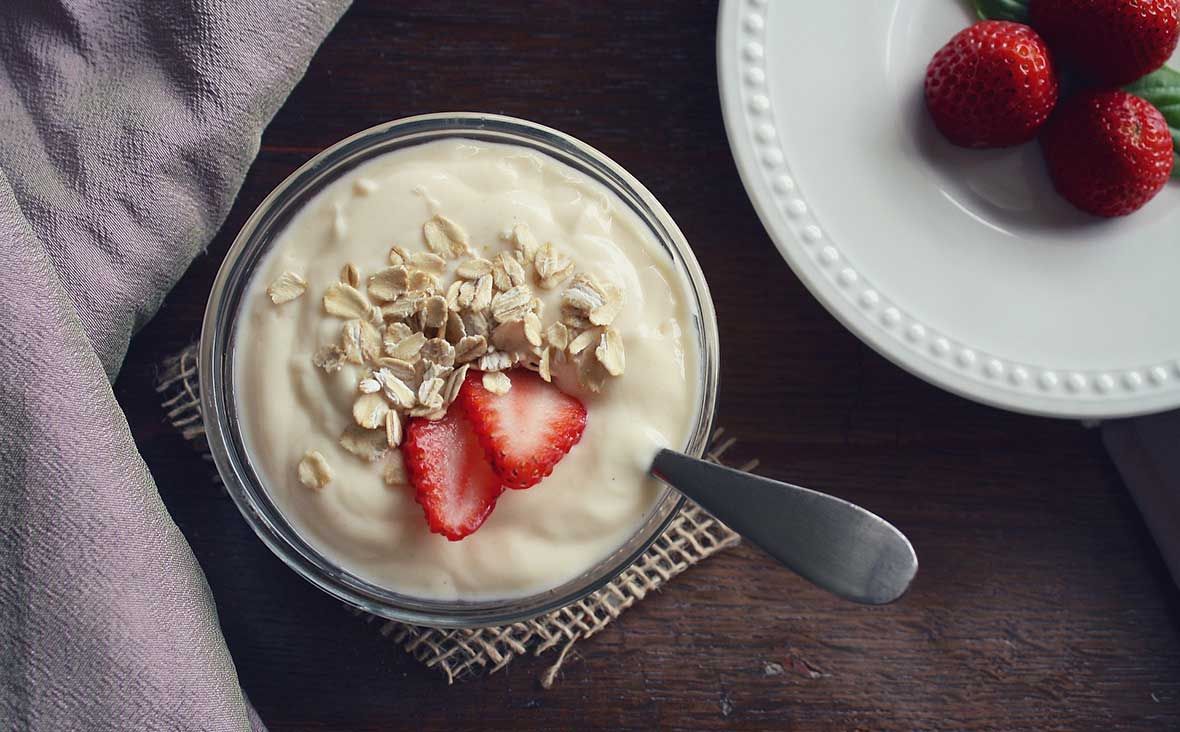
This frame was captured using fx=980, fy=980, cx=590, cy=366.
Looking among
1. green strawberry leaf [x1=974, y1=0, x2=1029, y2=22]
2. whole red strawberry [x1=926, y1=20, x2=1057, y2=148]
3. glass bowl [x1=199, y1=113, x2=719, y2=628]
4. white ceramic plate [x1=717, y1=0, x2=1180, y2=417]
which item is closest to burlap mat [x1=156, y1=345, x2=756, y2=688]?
glass bowl [x1=199, y1=113, x2=719, y2=628]

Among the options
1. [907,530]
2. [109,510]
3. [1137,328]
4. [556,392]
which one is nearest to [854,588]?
[556,392]

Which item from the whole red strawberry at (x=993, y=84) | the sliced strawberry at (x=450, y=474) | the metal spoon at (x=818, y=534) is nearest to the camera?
the metal spoon at (x=818, y=534)

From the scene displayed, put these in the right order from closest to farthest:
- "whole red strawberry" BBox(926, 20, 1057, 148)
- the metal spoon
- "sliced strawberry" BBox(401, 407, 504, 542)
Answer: the metal spoon
"sliced strawberry" BBox(401, 407, 504, 542)
"whole red strawberry" BBox(926, 20, 1057, 148)

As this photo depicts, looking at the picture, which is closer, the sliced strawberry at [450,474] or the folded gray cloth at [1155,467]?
the sliced strawberry at [450,474]

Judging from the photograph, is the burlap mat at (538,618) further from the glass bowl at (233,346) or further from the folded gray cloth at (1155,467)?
the folded gray cloth at (1155,467)

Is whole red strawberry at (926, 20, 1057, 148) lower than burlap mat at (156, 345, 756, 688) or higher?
higher

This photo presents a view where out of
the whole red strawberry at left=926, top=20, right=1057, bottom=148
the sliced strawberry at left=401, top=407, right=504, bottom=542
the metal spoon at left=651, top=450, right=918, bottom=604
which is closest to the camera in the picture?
the metal spoon at left=651, top=450, right=918, bottom=604

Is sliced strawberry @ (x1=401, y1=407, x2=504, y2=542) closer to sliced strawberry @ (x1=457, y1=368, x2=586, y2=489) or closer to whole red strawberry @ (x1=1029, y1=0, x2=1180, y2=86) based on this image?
sliced strawberry @ (x1=457, y1=368, x2=586, y2=489)

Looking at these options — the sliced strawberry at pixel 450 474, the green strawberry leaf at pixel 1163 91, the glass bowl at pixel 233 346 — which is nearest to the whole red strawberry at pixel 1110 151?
the green strawberry leaf at pixel 1163 91
